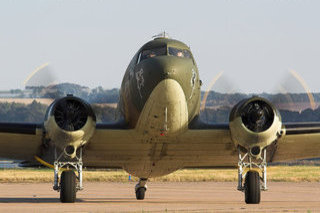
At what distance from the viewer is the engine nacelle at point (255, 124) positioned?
68.6 feet

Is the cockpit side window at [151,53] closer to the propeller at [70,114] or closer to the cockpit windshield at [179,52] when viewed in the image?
the cockpit windshield at [179,52]

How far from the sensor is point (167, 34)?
22406mm

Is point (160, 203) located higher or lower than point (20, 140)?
lower

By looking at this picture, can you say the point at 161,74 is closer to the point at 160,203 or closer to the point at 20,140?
the point at 20,140

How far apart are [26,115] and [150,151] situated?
2833 inches

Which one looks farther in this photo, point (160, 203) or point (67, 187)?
point (160, 203)

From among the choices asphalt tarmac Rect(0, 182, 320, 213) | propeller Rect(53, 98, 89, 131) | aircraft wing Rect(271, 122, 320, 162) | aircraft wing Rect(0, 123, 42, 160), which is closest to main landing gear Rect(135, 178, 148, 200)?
asphalt tarmac Rect(0, 182, 320, 213)

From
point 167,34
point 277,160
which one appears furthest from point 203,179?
point 167,34

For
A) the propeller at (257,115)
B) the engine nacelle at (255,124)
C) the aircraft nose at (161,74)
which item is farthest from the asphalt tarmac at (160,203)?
the aircraft nose at (161,74)

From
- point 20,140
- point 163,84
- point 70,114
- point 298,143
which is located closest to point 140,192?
point 20,140

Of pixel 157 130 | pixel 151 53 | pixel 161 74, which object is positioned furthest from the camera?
pixel 157 130

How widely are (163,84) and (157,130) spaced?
2.18 metres

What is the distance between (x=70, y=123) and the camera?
2094 centimetres

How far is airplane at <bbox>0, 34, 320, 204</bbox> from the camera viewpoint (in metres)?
20.1
